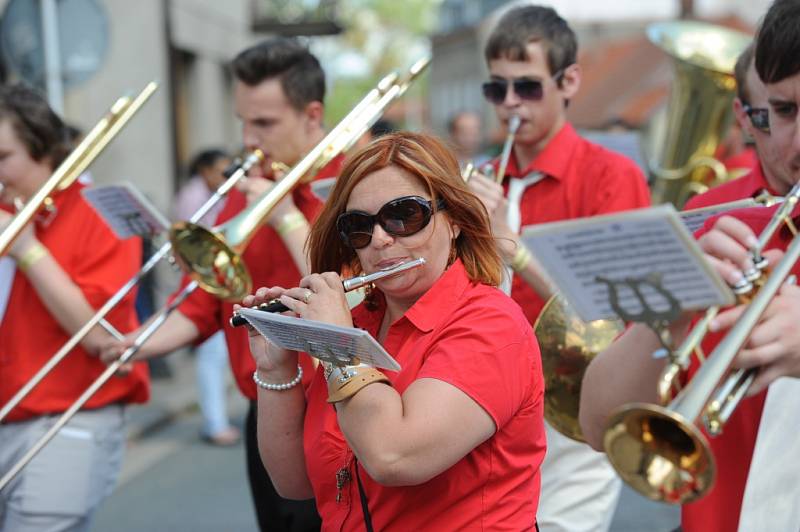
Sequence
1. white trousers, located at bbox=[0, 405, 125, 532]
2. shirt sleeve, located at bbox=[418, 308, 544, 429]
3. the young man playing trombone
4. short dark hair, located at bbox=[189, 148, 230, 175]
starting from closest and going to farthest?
1. the young man playing trombone
2. shirt sleeve, located at bbox=[418, 308, 544, 429]
3. white trousers, located at bbox=[0, 405, 125, 532]
4. short dark hair, located at bbox=[189, 148, 230, 175]

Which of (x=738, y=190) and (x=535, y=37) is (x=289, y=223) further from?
(x=738, y=190)

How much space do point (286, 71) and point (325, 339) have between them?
198cm

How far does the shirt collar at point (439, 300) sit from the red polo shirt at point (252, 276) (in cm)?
128

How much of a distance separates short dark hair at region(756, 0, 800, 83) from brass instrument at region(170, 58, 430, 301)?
5.96 feet

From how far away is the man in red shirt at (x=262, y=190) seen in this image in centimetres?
376

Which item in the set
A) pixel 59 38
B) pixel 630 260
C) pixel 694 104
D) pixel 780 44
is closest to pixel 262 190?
pixel 780 44

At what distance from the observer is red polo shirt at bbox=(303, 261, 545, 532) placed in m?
2.24

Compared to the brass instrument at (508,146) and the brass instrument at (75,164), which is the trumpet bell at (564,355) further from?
the brass instrument at (75,164)

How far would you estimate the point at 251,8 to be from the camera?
65.3ft

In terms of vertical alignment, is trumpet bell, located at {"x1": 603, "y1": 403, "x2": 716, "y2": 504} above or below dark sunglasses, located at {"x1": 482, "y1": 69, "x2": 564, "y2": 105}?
above

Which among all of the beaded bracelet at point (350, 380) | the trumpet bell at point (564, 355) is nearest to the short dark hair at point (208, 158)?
the trumpet bell at point (564, 355)

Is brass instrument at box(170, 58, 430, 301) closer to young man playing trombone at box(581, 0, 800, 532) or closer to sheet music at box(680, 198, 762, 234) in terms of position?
sheet music at box(680, 198, 762, 234)

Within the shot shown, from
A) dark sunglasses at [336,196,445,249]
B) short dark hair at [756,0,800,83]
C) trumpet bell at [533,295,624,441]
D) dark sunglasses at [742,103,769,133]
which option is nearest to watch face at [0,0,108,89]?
trumpet bell at [533,295,624,441]

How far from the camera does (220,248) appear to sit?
3.67 metres
